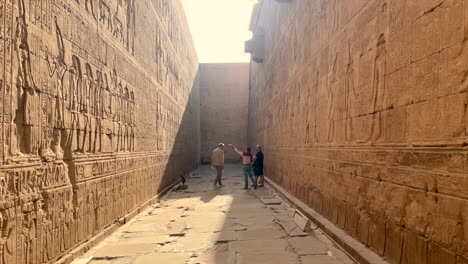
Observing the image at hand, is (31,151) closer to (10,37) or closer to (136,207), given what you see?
(10,37)

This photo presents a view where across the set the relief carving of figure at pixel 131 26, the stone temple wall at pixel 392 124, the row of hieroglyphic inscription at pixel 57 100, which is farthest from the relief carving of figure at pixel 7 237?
the relief carving of figure at pixel 131 26

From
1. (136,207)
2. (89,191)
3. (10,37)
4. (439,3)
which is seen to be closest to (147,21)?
(136,207)

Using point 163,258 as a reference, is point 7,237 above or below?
above

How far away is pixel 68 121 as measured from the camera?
3889mm

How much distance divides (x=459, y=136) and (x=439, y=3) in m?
1.06

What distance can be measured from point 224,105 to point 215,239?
19.8m

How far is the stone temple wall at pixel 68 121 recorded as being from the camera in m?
2.85

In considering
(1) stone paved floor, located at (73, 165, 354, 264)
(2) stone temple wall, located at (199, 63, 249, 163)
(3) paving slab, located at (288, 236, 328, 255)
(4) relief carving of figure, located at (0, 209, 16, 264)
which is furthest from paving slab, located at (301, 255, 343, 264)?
(2) stone temple wall, located at (199, 63, 249, 163)

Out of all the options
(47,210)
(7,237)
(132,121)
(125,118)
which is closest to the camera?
(7,237)

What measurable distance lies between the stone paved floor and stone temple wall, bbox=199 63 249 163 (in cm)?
1628

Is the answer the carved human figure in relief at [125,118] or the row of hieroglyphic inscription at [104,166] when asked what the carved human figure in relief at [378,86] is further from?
the carved human figure in relief at [125,118]

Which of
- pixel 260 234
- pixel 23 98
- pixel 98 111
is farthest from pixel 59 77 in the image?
pixel 260 234

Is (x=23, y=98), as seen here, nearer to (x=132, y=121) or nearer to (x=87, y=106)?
(x=87, y=106)

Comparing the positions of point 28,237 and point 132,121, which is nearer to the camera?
point 28,237
